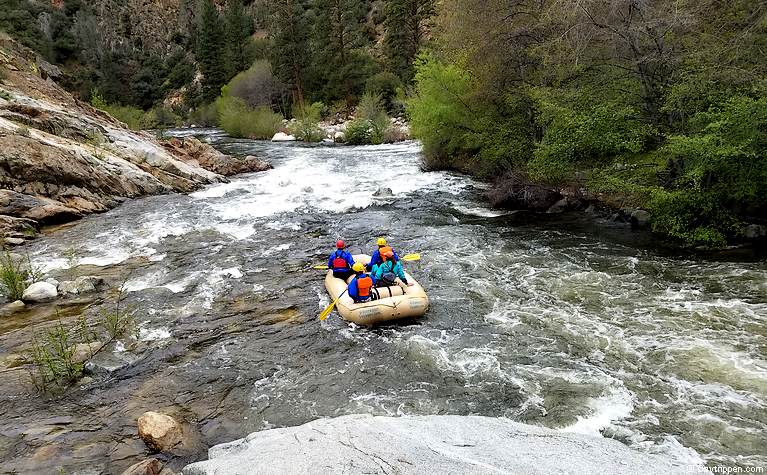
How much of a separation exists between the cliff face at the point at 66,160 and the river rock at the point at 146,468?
28.7 feet

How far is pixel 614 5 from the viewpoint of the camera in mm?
10102

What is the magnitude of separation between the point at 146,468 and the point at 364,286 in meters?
3.92

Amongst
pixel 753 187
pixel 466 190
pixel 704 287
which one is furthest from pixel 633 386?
pixel 466 190

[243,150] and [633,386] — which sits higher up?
[243,150]

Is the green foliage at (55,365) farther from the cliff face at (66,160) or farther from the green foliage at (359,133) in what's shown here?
the green foliage at (359,133)

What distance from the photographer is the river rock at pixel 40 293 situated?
7641mm

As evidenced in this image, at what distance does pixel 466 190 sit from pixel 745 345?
1051 centimetres

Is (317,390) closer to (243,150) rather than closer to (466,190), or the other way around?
(466,190)

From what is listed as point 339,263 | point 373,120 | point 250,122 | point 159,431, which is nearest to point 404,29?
point 373,120

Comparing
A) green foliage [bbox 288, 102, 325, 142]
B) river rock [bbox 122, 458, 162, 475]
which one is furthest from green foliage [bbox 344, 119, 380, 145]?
river rock [bbox 122, 458, 162, 475]

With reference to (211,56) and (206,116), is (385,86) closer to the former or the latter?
(206,116)

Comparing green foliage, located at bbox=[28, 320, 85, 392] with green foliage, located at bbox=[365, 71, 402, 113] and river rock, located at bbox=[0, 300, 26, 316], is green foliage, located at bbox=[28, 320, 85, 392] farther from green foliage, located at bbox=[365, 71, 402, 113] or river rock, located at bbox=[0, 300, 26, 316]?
green foliage, located at bbox=[365, 71, 402, 113]

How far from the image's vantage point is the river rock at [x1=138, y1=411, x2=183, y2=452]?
452 cm

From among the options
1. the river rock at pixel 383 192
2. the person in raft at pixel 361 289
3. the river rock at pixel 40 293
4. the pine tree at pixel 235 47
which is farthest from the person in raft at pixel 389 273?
the pine tree at pixel 235 47
